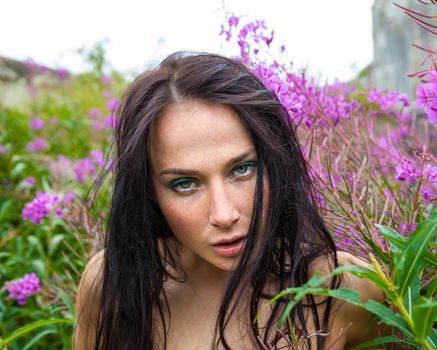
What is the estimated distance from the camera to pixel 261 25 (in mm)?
1784

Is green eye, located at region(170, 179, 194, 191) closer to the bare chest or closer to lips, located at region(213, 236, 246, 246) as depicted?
lips, located at region(213, 236, 246, 246)

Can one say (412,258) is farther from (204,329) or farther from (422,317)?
(204,329)

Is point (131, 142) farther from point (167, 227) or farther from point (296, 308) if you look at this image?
point (296, 308)

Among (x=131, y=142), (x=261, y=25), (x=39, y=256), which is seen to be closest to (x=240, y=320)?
(x=131, y=142)

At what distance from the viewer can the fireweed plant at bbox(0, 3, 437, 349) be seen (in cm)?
113

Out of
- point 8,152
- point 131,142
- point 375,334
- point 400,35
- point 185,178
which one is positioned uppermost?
point 400,35

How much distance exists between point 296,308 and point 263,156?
1.29 ft

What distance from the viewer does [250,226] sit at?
148 cm

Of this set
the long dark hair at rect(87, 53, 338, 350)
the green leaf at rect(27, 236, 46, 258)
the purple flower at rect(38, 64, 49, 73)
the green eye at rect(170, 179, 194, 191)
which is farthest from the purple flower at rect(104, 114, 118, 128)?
the purple flower at rect(38, 64, 49, 73)

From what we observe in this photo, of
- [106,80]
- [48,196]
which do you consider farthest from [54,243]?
[106,80]

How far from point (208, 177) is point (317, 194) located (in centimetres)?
41

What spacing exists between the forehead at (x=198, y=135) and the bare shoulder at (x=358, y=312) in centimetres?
42

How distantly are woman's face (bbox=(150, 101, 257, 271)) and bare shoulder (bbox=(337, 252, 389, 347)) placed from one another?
0.32m

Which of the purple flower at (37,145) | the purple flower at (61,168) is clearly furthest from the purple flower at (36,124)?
the purple flower at (61,168)
